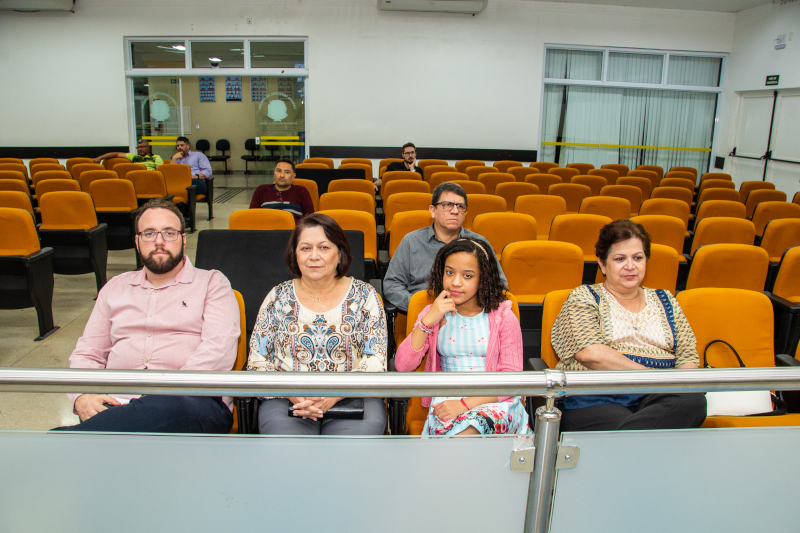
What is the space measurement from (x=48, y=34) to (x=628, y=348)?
37.6 feet

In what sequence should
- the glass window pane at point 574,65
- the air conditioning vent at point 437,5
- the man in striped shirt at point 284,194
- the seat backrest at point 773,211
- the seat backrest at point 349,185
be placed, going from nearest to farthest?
the man in striped shirt at point 284,194 → the seat backrest at point 773,211 → the seat backrest at point 349,185 → the air conditioning vent at point 437,5 → the glass window pane at point 574,65

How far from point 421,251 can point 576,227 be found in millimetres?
1447

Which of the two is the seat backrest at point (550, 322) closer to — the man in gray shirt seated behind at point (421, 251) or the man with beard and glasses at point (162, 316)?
the man in gray shirt seated behind at point (421, 251)

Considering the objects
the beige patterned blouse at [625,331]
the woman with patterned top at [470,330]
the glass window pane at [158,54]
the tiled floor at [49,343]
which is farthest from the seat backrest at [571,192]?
the glass window pane at [158,54]

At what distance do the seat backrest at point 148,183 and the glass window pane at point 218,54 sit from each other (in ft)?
13.5

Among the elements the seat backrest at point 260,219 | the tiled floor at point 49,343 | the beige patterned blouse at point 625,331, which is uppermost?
the seat backrest at point 260,219

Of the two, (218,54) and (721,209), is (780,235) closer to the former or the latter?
(721,209)

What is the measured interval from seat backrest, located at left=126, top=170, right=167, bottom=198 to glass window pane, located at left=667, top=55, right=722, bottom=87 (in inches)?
368

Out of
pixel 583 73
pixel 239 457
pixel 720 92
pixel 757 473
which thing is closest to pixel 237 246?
pixel 239 457

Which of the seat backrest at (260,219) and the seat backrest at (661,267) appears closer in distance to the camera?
the seat backrest at (661,267)

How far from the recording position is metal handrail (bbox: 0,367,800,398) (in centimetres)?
109

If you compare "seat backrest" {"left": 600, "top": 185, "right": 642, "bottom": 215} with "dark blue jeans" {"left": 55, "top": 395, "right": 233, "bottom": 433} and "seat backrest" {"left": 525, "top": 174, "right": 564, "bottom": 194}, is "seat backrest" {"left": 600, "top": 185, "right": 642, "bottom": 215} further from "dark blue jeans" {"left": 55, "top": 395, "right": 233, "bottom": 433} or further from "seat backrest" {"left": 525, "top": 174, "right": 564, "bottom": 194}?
"dark blue jeans" {"left": 55, "top": 395, "right": 233, "bottom": 433}

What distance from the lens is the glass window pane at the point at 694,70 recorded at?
1040 centimetres

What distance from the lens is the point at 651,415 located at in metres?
1.74
